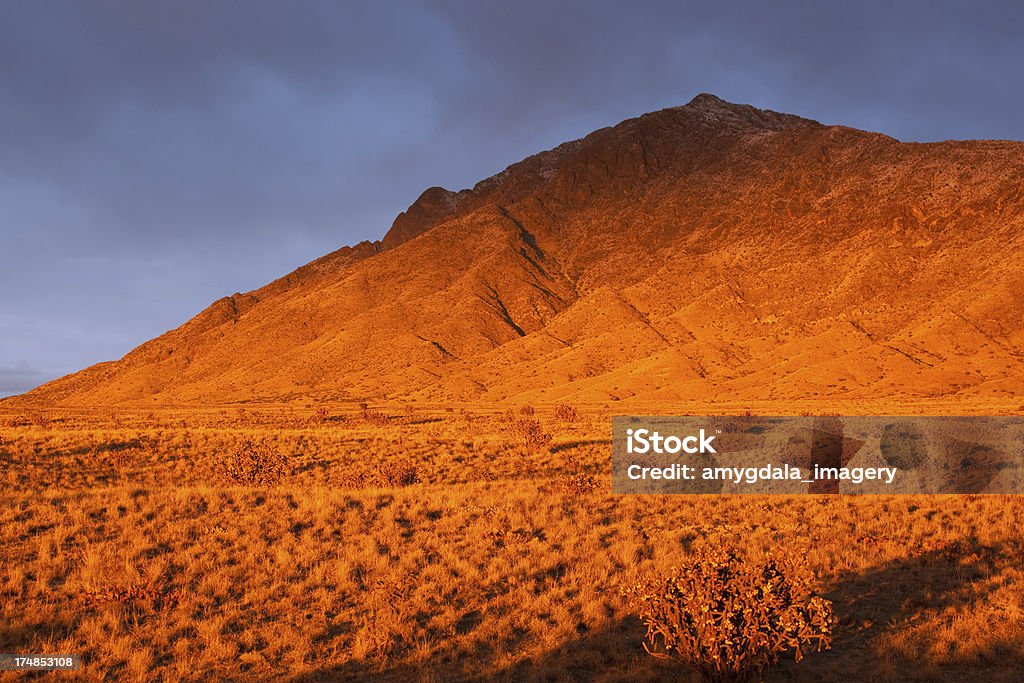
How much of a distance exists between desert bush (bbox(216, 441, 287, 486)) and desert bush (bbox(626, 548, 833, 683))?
47.8 feet

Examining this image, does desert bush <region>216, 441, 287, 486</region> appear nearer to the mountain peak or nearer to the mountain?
the mountain

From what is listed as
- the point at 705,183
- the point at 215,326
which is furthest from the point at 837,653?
the point at 215,326

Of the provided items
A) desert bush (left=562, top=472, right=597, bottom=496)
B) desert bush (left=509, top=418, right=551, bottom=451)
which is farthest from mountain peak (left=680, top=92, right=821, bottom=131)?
desert bush (left=562, top=472, right=597, bottom=496)

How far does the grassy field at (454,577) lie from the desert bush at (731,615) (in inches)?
13.9

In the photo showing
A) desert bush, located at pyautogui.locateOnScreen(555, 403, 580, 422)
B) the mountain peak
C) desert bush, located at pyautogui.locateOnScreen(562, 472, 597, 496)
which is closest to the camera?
desert bush, located at pyautogui.locateOnScreen(562, 472, 597, 496)

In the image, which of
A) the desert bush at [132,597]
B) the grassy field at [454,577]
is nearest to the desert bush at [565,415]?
the grassy field at [454,577]

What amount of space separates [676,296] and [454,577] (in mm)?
84327

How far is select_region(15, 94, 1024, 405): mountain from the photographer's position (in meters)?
65.7

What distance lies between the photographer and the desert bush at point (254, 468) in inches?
747

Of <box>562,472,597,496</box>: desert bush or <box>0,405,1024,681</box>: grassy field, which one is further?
<box>562,472,597,496</box>: desert bush

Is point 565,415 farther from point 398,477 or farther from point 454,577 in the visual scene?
point 454,577

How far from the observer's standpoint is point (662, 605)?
7012 mm

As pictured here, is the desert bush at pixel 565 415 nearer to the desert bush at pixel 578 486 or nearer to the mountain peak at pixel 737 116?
the desert bush at pixel 578 486

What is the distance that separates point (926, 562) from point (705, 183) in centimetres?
11906
